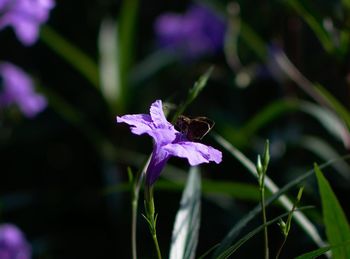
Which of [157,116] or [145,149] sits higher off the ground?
[145,149]

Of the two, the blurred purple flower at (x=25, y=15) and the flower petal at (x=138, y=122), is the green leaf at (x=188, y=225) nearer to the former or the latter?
the flower petal at (x=138, y=122)

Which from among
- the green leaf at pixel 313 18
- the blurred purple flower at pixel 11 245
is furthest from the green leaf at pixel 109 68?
the green leaf at pixel 313 18

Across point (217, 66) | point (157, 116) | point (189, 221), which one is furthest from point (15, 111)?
point (157, 116)

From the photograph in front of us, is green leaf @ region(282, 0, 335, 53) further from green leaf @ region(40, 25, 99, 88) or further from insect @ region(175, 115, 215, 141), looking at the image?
green leaf @ region(40, 25, 99, 88)

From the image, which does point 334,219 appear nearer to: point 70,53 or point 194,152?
point 194,152

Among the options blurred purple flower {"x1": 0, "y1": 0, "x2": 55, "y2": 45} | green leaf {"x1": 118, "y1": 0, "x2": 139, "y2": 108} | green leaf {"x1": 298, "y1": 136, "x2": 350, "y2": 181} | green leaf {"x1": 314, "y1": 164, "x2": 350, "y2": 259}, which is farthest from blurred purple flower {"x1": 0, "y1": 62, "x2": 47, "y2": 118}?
green leaf {"x1": 314, "y1": 164, "x2": 350, "y2": 259}

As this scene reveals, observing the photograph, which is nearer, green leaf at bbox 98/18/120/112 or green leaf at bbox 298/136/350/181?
green leaf at bbox 298/136/350/181

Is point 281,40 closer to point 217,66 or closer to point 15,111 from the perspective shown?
point 217,66
